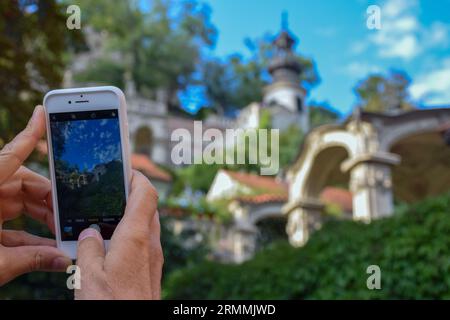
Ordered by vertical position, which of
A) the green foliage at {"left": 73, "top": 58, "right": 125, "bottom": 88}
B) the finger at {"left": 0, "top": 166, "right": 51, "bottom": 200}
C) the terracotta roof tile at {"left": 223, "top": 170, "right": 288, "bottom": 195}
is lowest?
the finger at {"left": 0, "top": 166, "right": 51, "bottom": 200}

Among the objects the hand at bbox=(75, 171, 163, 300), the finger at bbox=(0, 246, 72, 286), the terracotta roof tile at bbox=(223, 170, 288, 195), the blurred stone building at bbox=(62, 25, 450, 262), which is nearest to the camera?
the hand at bbox=(75, 171, 163, 300)

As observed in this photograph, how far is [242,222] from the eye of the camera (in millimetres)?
17203

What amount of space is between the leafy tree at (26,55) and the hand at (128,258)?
261 inches

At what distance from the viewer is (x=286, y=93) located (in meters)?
36.1

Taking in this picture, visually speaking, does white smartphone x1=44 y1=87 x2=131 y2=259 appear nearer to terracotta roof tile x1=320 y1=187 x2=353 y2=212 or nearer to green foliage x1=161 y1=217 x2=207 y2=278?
green foliage x1=161 y1=217 x2=207 y2=278

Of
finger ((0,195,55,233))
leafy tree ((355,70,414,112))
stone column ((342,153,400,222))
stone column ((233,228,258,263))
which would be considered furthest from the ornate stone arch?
leafy tree ((355,70,414,112))

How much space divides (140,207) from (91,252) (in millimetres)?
141

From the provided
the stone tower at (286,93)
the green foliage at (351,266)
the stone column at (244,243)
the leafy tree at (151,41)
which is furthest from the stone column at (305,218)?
the leafy tree at (151,41)

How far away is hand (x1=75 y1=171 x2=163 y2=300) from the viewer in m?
1.13

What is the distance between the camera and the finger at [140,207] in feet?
3.99

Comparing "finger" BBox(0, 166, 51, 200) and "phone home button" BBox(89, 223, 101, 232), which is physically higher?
"finger" BBox(0, 166, 51, 200)

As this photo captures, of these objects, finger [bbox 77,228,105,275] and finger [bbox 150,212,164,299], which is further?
finger [bbox 150,212,164,299]

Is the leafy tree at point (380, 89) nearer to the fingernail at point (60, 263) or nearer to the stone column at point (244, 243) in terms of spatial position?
the stone column at point (244, 243)

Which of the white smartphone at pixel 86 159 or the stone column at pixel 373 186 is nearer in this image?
the white smartphone at pixel 86 159
